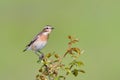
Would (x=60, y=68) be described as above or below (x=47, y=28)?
below

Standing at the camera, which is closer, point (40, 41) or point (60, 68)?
point (60, 68)

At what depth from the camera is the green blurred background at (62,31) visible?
15.9m

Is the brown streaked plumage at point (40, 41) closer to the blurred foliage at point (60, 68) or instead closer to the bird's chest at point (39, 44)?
the bird's chest at point (39, 44)

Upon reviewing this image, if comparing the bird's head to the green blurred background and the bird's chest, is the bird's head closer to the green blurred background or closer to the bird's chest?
the bird's chest

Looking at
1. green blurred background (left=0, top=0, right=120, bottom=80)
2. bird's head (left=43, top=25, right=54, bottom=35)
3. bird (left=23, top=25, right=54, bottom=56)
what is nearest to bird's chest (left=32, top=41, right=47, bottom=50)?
bird (left=23, top=25, right=54, bottom=56)

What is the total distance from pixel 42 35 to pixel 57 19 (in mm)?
14640

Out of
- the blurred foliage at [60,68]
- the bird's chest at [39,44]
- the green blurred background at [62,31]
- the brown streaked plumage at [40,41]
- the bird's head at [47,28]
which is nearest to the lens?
the blurred foliage at [60,68]

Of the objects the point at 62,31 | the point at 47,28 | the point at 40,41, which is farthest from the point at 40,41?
the point at 62,31

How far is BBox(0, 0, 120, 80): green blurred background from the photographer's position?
15.9 m

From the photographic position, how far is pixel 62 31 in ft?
66.1

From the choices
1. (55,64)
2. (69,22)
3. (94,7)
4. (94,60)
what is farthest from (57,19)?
(55,64)

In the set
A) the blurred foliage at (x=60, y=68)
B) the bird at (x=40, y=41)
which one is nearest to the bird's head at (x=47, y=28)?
the bird at (x=40, y=41)

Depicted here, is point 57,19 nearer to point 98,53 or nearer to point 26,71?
point 98,53

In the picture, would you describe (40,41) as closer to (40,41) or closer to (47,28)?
(40,41)
